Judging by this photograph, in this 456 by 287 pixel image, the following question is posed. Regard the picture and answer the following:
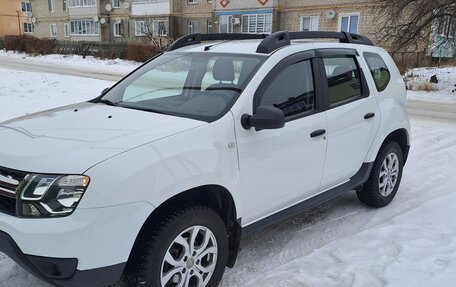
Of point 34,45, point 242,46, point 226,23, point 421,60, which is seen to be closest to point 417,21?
point 421,60

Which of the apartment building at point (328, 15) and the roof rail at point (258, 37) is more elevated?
the apartment building at point (328, 15)

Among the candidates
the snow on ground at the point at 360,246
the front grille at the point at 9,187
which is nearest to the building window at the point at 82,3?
the snow on ground at the point at 360,246

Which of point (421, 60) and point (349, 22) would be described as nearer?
point (421, 60)

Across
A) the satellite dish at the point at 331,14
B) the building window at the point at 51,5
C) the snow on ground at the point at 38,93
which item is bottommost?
the snow on ground at the point at 38,93

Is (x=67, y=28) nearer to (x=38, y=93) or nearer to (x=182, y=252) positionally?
(x=38, y=93)

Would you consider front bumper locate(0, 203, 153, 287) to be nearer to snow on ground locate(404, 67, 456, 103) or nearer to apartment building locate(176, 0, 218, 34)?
snow on ground locate(404, 67, 456, 103)

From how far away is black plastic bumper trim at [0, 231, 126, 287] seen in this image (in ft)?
7.81

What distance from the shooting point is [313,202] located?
12.9ft

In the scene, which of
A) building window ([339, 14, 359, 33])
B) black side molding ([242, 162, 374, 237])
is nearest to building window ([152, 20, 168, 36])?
building window ([339, 14, 359, 33])

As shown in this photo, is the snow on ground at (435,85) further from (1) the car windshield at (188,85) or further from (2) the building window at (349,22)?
(1) the car windshield at (188,85)

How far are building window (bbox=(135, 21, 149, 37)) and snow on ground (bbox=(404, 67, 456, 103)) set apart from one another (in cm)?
2700

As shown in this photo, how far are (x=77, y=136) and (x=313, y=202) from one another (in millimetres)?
2143

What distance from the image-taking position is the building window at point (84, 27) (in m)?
47.2

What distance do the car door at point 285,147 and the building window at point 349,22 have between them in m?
29.9
